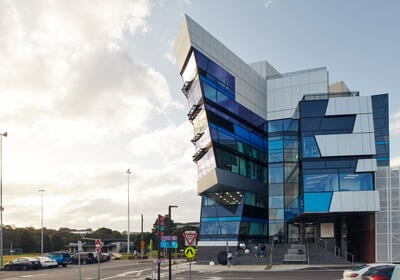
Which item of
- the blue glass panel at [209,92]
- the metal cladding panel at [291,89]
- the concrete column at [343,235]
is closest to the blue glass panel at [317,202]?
the concrete column at [343,235]

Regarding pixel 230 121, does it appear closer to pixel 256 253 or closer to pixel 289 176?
pixel 289 176

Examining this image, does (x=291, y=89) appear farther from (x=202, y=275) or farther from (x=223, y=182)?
(x=202, y=275)

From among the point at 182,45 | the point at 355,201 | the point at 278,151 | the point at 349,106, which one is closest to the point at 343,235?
the point at 355,201

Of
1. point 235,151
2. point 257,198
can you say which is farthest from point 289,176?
point 235,151

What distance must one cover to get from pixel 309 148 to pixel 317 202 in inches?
224

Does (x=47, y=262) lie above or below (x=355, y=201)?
below

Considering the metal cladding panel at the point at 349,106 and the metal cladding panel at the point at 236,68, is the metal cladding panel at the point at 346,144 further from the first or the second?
the metal cladding panel at the point at 236,68

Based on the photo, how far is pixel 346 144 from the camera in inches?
1980

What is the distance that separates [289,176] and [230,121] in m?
11.4

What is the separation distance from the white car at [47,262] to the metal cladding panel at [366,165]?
34.0 meters

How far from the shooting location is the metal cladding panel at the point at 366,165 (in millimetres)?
49094

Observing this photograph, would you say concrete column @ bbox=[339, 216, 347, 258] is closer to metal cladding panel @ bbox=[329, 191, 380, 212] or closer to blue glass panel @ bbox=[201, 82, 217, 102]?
metal cladding panel @ bbox=[329, 191, 380, 212]

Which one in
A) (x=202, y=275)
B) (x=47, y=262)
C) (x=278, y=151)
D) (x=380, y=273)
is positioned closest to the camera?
(x=380, y=273)

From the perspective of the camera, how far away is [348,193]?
48.4m
